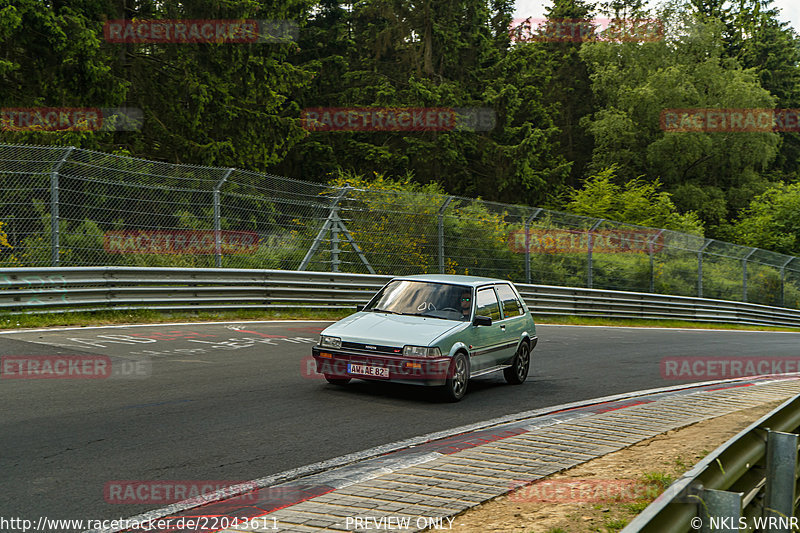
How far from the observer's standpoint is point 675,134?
5750cm

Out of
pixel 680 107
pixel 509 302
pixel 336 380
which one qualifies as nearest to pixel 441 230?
pixel 509 302

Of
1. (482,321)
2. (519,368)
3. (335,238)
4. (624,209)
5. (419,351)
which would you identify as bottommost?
(519,368)

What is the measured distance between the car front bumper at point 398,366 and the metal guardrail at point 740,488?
473 cm

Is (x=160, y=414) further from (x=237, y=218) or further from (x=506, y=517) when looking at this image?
(x=237, y=218)

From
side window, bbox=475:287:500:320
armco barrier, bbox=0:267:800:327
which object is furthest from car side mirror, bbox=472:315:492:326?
armco barrier, bbox=0:267:800:327

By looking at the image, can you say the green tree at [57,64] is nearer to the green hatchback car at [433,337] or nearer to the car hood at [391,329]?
the green hatchback car at [433,337]

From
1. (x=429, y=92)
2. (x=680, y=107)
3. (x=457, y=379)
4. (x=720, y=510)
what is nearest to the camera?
(x=720, y=510)

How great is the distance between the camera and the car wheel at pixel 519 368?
11.3m

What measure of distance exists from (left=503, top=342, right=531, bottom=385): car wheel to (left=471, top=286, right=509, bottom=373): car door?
0.38m

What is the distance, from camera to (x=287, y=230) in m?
18.6

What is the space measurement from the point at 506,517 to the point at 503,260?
19.4 meters

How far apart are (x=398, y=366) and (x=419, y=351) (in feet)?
0.92

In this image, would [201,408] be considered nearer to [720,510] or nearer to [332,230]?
[720,510]

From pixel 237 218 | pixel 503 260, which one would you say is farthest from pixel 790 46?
pixel 237 218
